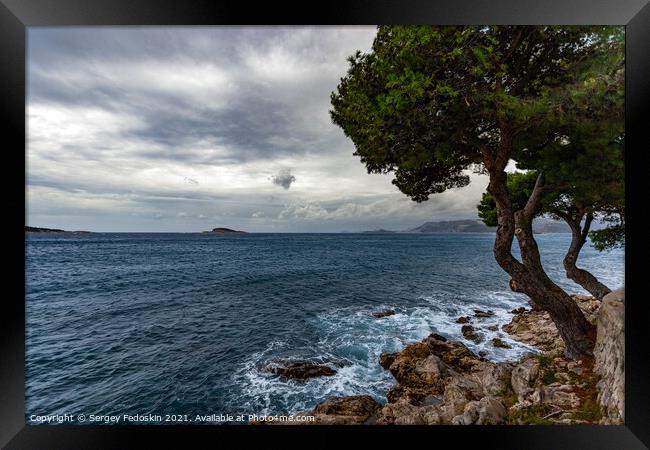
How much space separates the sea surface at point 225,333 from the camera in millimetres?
7199

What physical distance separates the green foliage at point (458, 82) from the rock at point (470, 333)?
840cm

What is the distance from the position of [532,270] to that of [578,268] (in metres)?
3.08

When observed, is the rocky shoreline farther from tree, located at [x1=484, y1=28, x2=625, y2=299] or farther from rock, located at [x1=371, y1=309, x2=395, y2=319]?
rock, located at [x1=371, y1=309, x2=395, y2=319]

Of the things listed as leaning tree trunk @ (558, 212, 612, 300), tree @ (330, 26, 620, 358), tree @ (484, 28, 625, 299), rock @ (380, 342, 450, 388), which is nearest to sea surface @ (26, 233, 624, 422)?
rock @ (380, 342, 450, 388)

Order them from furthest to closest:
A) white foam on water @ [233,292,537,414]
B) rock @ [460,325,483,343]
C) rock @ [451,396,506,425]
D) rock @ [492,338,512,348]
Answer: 1. rock @ [460,325,483,343]
2. rock @ [492,338,512,348]
3. white foam on water @ [233,292,537,414]
4. rock @ [451,396,506,425]

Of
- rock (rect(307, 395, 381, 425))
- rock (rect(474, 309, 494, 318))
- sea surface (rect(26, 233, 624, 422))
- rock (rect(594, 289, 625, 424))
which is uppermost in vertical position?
rock (rect(594, 289, 625, 424))

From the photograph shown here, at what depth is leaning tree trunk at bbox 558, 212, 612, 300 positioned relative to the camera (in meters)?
6.22

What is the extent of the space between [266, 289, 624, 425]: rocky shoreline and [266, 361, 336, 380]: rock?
5.33ft

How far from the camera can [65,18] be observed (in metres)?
2.96

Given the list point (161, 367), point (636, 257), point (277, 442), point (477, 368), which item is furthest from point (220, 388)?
point (636, 257)

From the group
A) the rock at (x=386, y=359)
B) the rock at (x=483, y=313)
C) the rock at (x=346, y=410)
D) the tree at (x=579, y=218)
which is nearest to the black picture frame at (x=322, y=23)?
the rock at (x=346, y=410)

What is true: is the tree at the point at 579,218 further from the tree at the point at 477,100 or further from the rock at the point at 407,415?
the rock at the point at 407,415

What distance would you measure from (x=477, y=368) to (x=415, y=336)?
3.81 metres

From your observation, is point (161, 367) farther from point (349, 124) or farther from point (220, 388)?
point (349, 124)
